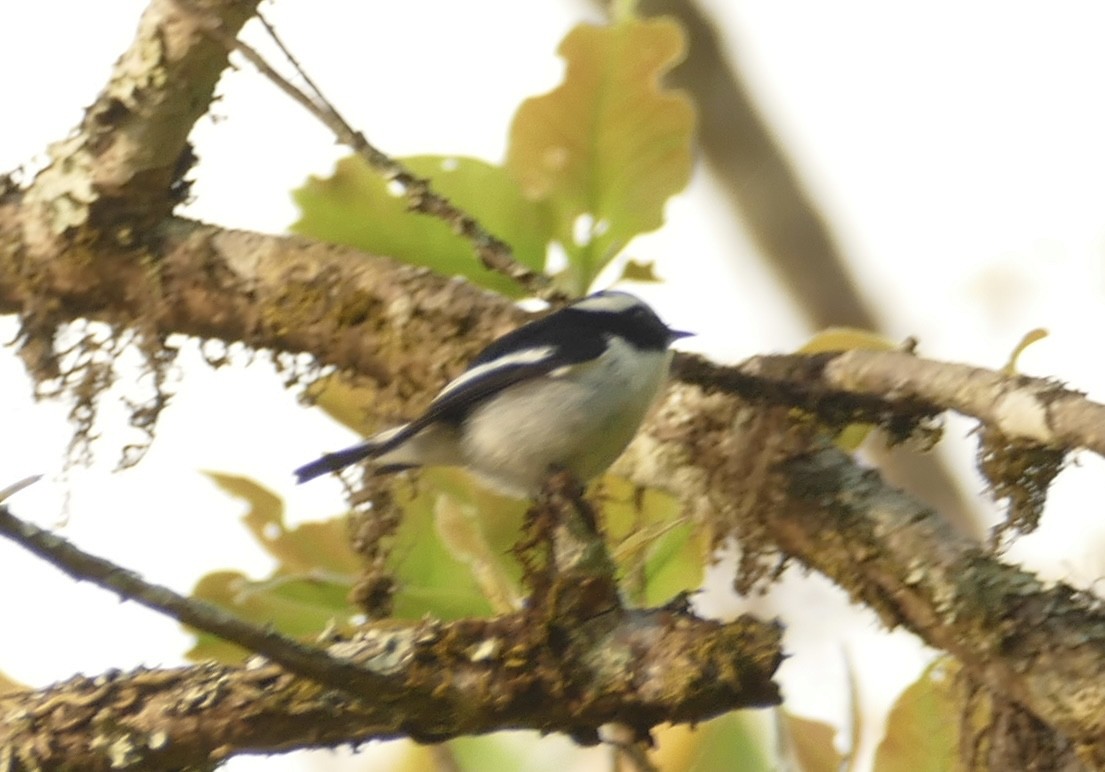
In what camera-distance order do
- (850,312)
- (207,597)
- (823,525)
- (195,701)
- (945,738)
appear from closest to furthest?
(195,701) < (823,525) < (945,738) < (207,597) < (850,312)

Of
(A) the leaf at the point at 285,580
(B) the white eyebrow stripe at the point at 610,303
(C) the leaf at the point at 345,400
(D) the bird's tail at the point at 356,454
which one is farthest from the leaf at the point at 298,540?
(B) the white eyebrow stripe at the point at 610,303

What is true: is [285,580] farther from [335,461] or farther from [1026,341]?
[1026,341]

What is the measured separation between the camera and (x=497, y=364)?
3.16 ft

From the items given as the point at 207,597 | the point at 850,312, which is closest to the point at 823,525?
the point at 207,597

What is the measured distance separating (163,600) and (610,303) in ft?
2.08

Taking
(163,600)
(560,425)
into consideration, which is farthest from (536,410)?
(163,600)

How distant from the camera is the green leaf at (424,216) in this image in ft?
3.80

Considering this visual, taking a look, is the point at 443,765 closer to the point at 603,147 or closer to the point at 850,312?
the point at 603,147

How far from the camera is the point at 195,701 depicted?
681mm

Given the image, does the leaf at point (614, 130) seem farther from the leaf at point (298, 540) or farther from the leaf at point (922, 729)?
the leaf at point (922, 729)

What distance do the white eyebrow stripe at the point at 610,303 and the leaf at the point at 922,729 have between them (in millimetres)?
399

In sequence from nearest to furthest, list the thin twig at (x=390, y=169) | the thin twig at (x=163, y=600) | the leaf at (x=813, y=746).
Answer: the thin twig at (x=163, y=600) < the thin twig at (x=390, y=169) < the leaf at (x=813, y=746)

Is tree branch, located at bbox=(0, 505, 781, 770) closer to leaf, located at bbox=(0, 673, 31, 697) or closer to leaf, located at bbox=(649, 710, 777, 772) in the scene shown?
leaf, located at bbox=(0, 673, 31, 697)

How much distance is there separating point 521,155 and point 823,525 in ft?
1.58
